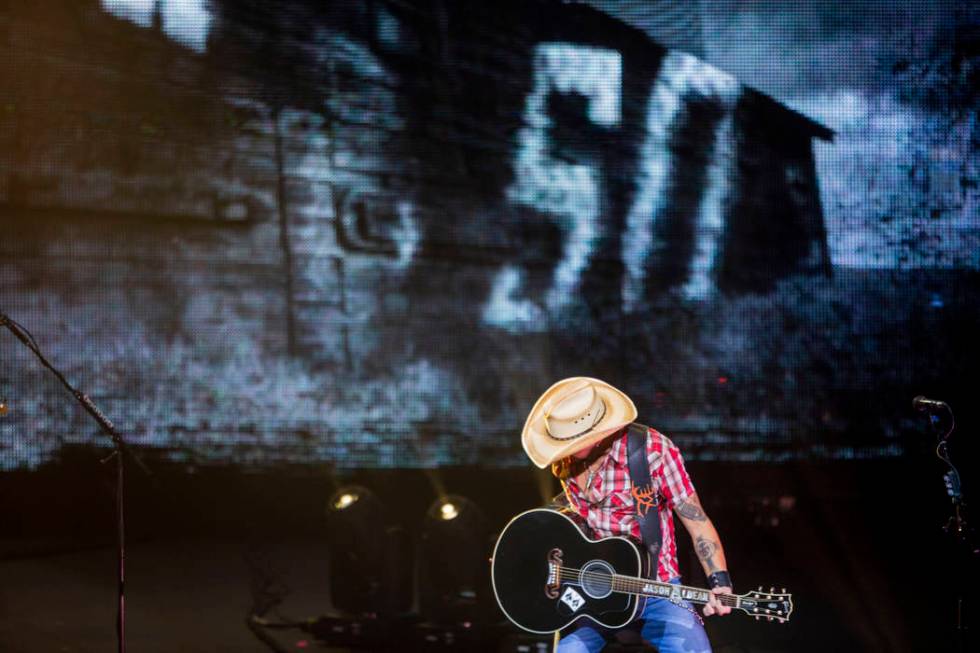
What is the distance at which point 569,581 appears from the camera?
285 centimetres

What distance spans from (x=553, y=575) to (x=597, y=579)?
0.51 feet

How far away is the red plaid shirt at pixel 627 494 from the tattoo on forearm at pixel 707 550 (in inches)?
4.0

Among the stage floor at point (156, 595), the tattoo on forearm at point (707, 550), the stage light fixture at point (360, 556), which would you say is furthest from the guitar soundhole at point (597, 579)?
the stage floor at point (156, 595)

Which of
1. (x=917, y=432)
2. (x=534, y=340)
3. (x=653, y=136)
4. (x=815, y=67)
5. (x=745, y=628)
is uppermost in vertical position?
(x=815, y=67)

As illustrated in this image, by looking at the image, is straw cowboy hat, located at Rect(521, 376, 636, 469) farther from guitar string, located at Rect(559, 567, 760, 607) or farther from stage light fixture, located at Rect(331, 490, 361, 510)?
stage light fixture, located at Rect(331, 490, 361, 510)

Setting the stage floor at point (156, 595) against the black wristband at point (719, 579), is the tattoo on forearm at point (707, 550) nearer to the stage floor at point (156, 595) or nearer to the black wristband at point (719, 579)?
the black wristband at point (719, 579)

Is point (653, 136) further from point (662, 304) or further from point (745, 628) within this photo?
point (745, 628)

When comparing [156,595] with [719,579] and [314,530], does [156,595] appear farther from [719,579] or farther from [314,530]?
[719,579]

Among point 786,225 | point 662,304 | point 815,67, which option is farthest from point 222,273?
point 815,67

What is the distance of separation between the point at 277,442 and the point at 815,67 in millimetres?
4202

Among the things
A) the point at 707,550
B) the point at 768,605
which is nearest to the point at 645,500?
the point at 707,550

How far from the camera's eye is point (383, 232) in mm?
5609

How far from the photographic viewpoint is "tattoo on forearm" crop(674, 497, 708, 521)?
277 centimetres

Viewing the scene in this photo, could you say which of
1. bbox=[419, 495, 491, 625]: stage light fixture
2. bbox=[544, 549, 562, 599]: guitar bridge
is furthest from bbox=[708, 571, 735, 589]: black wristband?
bbox=[419, 495, 491, 625]: stage light fixture
